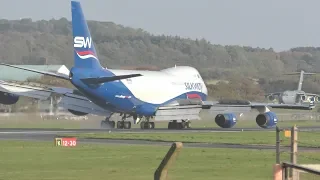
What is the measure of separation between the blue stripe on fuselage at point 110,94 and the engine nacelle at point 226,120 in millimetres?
5359

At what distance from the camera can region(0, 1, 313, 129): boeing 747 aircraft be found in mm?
62906

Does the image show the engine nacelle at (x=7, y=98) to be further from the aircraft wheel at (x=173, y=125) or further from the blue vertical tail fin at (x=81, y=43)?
the aircraft wheel at (x=173, y=125)

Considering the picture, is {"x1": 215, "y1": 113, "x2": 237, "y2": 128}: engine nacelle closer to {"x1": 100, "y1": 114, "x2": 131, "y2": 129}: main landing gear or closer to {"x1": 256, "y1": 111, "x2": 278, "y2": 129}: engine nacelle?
{"x1": 256, "y1": 111, "x2": 278, "y2": 129}: engine nacelle

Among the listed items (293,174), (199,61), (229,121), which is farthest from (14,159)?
(199,61)

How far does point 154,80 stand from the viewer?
72.0 m

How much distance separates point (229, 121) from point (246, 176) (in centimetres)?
4211

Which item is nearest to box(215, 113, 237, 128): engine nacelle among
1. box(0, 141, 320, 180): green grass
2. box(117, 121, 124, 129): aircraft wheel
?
box(117, 121, 124, 129): aircraft wheel

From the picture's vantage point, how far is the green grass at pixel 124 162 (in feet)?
84.4

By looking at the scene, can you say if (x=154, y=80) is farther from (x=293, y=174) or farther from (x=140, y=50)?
(x=140, y=50)

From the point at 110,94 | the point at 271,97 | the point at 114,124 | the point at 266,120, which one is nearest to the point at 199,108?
the point at 266,120

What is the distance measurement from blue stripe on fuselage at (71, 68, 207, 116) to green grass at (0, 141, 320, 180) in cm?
2226

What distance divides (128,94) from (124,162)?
37096 mm

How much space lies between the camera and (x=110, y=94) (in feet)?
213

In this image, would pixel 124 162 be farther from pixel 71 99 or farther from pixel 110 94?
pixel 71 99
